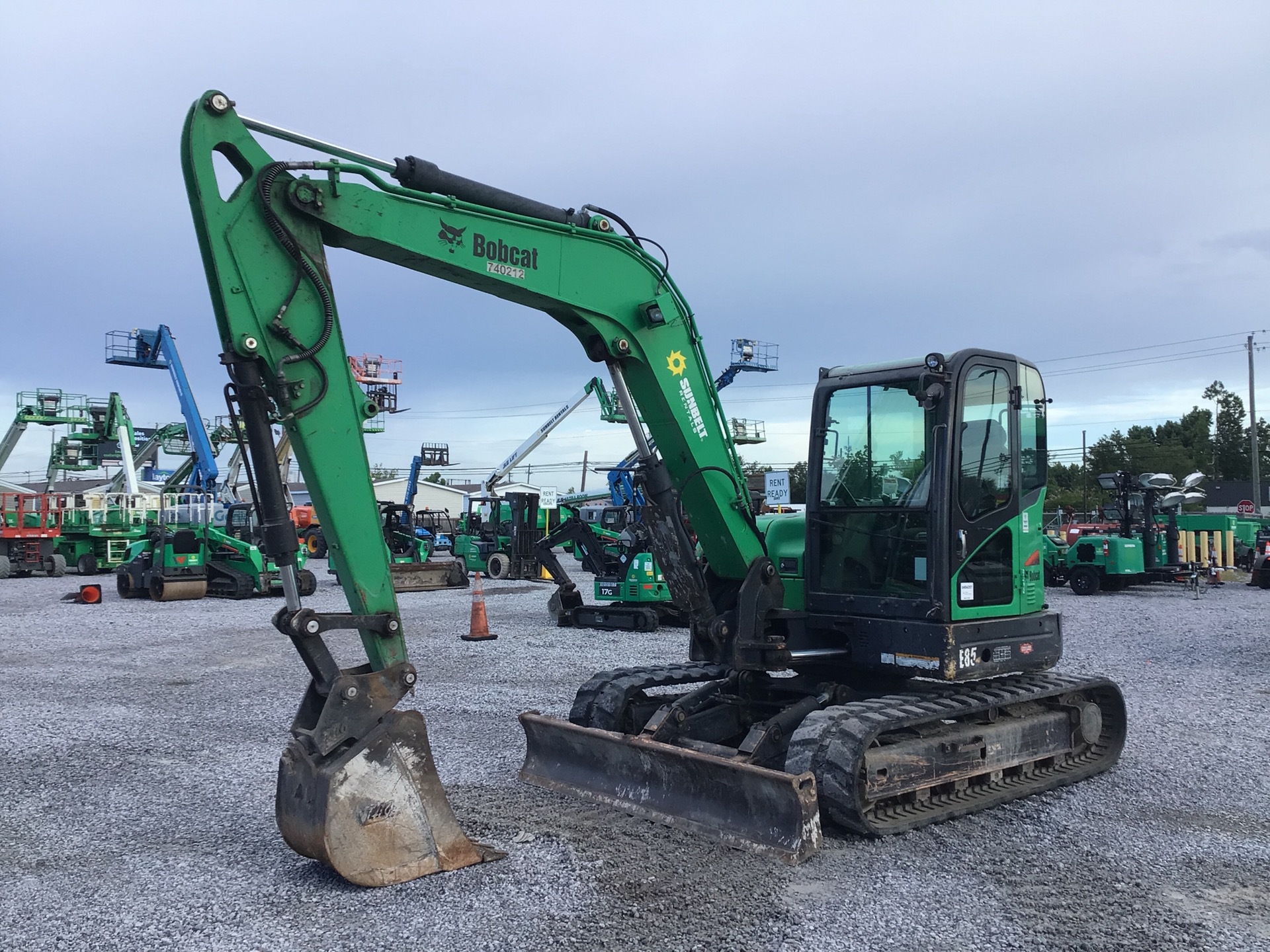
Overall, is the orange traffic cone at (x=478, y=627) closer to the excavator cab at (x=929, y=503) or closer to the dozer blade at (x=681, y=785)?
the dozer blade at (x=681, y=785)

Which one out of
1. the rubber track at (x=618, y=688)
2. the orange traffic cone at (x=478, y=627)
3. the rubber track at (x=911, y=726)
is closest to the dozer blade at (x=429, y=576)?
the orange traffic cone at (x=478, y=627)

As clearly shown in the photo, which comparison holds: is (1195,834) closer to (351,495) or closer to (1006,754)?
(1006,754)

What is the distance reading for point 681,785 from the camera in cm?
609

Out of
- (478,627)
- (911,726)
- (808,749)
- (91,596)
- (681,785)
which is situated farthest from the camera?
(91,596)

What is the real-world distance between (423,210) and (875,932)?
4.09 m

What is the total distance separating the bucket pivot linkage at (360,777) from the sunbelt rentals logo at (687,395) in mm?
2286

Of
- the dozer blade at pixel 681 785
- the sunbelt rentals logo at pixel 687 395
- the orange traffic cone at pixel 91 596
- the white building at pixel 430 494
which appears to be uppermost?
the white building at pixel 430 494

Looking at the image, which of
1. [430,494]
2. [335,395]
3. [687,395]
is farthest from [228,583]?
[430,494]

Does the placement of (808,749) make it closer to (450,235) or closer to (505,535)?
(450,235)

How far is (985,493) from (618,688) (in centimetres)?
278

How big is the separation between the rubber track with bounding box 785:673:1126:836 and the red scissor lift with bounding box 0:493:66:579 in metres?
28.6

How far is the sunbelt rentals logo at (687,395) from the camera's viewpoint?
21.1 ft

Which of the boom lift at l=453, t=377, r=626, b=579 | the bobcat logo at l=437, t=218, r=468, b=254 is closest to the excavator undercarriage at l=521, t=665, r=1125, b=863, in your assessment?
the bobcat logo at l=437, t=218, r=468, b=254

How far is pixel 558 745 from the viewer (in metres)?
6.90
